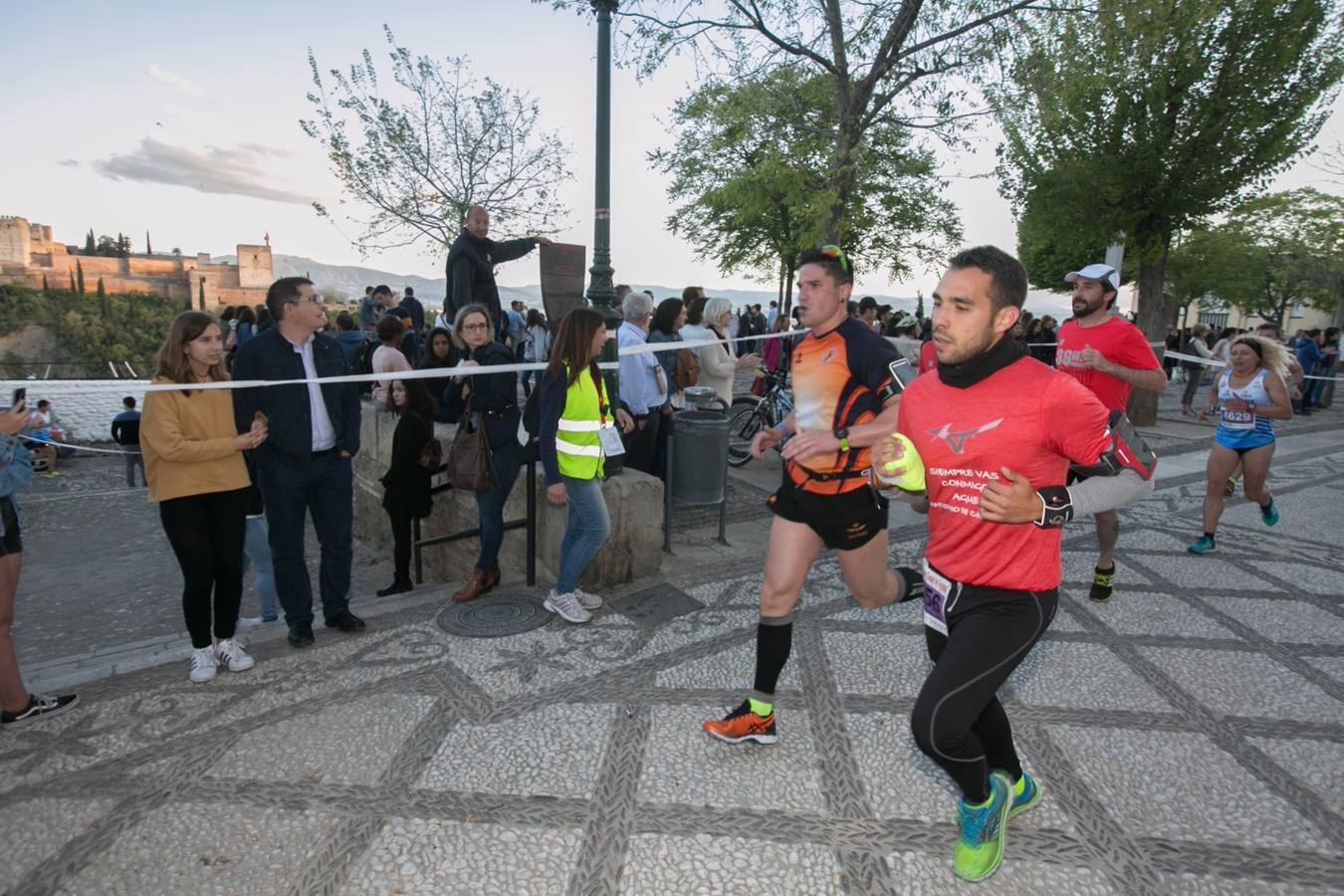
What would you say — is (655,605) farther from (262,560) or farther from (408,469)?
(262,560)

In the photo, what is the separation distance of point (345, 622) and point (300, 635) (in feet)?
0.80

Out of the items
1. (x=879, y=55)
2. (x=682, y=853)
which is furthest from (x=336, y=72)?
(x=682, y=853)

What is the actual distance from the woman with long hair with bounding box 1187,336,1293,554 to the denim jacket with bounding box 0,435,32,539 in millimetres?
7566

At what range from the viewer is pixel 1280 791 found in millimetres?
2846

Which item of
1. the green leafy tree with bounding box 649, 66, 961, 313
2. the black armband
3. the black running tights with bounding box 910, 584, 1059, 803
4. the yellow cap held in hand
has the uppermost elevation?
the green leafy tree with bounding box 649, 66, 961, 313

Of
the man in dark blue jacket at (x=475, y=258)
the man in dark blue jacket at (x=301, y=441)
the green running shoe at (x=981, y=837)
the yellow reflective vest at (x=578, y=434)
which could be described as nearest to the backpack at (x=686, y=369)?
the man in dark blue jacket at (x=475, y=258)

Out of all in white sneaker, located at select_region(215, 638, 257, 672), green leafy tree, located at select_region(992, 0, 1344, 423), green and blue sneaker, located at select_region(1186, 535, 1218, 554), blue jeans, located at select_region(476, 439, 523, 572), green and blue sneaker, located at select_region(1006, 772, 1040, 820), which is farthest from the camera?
green leafy tree, located at select_region(992, 0, 1344, 423)

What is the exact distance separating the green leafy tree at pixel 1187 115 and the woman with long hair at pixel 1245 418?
624 cm

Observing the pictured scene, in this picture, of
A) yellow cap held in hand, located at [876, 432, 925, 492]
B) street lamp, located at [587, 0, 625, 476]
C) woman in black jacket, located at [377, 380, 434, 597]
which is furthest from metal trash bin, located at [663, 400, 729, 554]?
yellow cap held in hand, located at [876, 432, 925, 492]

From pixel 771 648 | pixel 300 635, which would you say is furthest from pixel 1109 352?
pixel 300 635

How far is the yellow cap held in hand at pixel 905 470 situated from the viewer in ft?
7.07

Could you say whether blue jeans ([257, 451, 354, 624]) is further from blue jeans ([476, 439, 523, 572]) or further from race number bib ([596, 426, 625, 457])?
race number bib ([596, 426, 625, 457])

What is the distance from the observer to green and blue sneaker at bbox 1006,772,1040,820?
2.59 meters

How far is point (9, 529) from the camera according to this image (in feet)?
10.4
